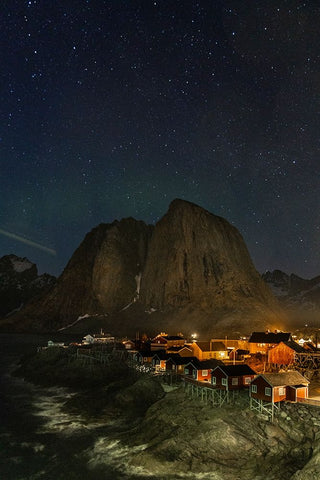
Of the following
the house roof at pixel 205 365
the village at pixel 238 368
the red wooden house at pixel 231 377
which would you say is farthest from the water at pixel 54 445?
the house roof at pixel 205 365

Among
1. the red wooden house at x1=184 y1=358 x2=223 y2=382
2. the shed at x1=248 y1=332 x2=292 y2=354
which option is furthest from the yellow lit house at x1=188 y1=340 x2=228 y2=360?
the red wooden house at x1=184 y1=358 x2=223 y2=382

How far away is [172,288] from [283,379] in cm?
12179

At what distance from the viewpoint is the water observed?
27359 mm

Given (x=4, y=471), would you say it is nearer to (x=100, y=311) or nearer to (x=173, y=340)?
(x=173, y=340)

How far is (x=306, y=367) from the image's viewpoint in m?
53.5

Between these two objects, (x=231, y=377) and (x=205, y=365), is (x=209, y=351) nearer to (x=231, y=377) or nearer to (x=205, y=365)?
(x=205, y=365)

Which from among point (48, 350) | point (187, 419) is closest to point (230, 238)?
point (48, 350)

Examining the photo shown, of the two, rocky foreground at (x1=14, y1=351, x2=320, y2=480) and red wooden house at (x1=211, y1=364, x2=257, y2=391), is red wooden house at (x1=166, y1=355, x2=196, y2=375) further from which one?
red wooden house at (x1=211, y1=364, x2=257, y2=391)

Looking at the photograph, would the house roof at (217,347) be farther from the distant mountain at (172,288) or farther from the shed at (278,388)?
the distant mountain at (172,288)

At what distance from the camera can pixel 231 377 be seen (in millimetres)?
40062

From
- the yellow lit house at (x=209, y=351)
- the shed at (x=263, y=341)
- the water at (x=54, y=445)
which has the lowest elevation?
the water at (x=54, y=445)

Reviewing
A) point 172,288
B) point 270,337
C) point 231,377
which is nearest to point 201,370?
point 231,377

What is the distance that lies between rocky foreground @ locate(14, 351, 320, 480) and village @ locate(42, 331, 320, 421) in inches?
53.0

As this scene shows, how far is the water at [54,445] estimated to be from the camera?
89.8 ft
